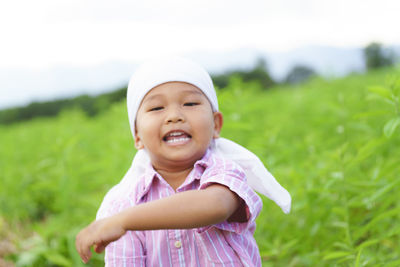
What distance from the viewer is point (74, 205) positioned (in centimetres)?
350

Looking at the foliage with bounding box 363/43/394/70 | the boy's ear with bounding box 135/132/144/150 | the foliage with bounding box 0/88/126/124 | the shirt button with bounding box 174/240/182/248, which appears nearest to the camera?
the shirt button with bounding box 174/240/182/248

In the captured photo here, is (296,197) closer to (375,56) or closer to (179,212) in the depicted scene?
(179,212)

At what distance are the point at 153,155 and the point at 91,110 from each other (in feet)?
55.1

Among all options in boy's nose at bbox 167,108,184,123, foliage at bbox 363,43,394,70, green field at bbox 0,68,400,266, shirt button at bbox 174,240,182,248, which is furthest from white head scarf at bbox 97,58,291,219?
foliage at bbox 363,43,394,70

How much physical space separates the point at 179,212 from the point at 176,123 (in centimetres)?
42

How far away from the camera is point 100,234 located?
129 centimetres

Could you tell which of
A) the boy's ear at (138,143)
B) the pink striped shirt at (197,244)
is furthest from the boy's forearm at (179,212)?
the boy's ear at (138,143)

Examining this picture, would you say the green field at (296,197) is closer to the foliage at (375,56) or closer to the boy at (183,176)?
the boy at (183,176)

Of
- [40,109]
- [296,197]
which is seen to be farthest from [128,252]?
[40,109]

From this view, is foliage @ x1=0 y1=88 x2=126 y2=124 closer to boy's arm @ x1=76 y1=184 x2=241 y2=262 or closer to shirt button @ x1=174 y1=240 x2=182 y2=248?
shirt button @ x1=174 y1=240 x2=182 y2=248

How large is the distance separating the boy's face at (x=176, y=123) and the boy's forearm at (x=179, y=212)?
0.29 meters

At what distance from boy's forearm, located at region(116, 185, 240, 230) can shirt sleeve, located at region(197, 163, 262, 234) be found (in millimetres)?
70

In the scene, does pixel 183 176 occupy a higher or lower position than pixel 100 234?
higher

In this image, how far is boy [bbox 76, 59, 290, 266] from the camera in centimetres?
154
